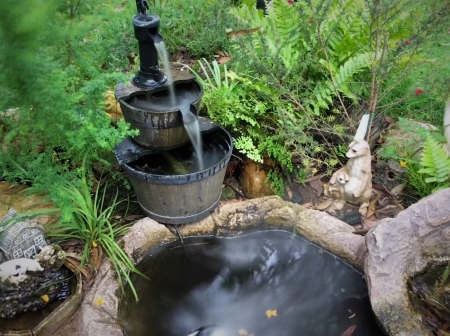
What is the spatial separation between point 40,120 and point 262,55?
5.78ft

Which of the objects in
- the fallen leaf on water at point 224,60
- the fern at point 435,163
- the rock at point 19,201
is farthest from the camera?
the fallen leaf on water at point 224,60

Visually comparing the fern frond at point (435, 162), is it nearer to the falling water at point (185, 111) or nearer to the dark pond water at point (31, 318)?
the falling water at point (185, 111)

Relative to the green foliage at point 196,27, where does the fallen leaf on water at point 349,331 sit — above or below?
below

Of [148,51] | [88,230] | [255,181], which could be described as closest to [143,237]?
[88,230]

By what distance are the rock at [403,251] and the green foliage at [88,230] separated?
1.38m

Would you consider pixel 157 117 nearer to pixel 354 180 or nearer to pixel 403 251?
pixel 354 180


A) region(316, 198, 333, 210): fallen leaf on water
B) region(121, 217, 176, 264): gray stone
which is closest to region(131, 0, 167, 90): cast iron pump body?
region(121, 217, 176, 264): gray stone

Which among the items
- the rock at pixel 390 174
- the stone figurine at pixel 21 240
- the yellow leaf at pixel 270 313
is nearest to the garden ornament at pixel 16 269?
the stone figurine at pixel 21 240


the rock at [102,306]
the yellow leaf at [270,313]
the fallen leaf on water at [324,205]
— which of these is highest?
the rock at [102,306]

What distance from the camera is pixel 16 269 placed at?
7.79 feet

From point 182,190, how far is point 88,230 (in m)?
0.63

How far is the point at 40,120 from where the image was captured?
2414mm

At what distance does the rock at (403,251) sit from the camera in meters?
2.38

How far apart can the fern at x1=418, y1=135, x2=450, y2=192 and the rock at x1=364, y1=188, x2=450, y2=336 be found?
1.61ft
